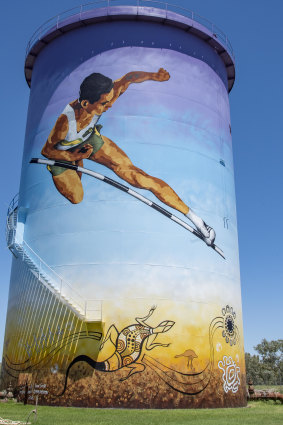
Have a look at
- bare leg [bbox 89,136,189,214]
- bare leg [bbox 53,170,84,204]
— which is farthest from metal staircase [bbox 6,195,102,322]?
bare leg [bbox 89,136,189,214]

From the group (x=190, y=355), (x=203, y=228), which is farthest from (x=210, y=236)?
(x=190, y=355)

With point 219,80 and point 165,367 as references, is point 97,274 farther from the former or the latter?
point 219,80

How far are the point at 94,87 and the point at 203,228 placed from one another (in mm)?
8596

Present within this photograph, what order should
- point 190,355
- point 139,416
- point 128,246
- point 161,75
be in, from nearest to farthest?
point 139,416 → point 190,355 → point 128,246 → point 161,75

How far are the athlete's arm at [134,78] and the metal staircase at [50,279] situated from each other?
7.78m

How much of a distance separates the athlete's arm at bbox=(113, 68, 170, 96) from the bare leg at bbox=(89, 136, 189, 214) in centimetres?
304

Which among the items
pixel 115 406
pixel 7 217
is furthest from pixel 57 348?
pixel 7 217

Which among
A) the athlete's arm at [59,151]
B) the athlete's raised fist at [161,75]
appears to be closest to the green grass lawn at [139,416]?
the athlete's arm at [59,151]

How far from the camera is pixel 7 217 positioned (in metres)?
24.4

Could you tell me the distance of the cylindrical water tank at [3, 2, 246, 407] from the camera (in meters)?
19.0

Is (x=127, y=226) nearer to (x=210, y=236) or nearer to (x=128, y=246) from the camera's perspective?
(x=128, y=246)

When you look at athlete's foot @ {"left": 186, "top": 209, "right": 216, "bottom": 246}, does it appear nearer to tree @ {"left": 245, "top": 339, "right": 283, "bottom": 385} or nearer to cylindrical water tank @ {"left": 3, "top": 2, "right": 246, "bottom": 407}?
cylindrical water tank @ {"left": 3, "top": 2, "right": 246, "bottom": 407}

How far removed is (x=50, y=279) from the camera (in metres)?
20.8

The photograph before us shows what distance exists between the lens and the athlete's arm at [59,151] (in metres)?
21.9
